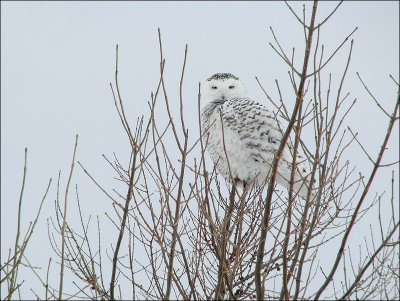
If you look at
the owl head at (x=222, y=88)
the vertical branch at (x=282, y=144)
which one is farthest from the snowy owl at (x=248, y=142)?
the vertical branch at (x=282, y=144)

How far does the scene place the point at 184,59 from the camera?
2.09 m

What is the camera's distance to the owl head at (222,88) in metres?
5.95

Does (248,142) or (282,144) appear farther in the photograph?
(248,142)

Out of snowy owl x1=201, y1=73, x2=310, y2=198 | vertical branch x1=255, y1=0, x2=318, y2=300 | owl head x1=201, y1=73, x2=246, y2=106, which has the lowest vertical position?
vertical branch x1=255, y1=0, x2=318, y2=300

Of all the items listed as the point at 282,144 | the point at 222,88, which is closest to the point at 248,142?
the point at 222,88

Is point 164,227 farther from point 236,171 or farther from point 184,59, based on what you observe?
point 236,171

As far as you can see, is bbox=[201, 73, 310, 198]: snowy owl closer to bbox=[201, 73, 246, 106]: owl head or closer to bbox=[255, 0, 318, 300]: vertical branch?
bbox=[201, 73, 246, 106]: owl head

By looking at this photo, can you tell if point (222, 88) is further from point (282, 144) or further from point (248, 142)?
point (282, 144)

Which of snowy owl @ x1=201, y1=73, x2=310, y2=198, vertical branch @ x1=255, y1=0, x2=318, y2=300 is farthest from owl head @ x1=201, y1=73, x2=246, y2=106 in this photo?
vertical branch @ x1=255, y1=0, x2=318, y2=300

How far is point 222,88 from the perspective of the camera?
19.6ft

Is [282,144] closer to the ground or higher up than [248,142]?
closer to the ground

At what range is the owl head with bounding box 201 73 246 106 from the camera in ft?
19.5

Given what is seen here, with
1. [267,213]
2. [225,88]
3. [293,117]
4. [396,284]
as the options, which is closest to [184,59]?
[293,117]

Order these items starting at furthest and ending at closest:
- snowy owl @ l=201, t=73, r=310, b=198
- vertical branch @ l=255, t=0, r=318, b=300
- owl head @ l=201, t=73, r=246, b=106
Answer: owl head @ l=201, t=73, r=246, b=106 < snowy owl @ l=201, t=73, r=310, b=198 < vertical branch @ l=255, t=0, r=318, b=300
